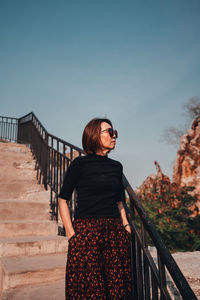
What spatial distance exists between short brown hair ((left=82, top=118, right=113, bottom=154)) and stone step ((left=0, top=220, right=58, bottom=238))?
2216mm

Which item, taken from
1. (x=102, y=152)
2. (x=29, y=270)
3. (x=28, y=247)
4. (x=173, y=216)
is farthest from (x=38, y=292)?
(x=173, y=216)

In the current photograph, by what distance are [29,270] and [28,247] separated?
0.54m

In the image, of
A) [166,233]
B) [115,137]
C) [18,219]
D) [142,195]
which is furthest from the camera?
[142,195]

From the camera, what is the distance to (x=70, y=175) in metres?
1.54

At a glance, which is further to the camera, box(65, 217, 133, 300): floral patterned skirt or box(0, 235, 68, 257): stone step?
box(0, 235, 68, 257): stone step

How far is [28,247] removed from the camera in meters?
2.86

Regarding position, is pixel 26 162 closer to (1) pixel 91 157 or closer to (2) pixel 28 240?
(2) pixel 28 240

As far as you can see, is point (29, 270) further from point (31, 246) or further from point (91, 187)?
point (91, 187)

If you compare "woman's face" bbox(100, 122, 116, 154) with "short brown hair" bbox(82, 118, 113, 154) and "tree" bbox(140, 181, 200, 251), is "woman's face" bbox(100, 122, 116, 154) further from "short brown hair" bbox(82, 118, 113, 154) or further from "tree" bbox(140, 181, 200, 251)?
"tree" bbox(140, 181, 200, 251)

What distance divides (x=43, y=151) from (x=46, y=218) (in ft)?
5.34

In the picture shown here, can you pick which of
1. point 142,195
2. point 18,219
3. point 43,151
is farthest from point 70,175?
point 142,195

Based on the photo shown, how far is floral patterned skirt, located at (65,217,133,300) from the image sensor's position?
4.54ft

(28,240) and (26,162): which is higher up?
(26,162)

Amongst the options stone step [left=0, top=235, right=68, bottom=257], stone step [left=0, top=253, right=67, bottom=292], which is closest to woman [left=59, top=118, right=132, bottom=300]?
stone step [left=0, top=253, right=67, bottom=292]
